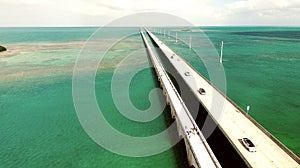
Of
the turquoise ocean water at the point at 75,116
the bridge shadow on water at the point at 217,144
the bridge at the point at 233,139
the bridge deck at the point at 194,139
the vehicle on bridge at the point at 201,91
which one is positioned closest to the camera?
the bridge at the point at 233,139

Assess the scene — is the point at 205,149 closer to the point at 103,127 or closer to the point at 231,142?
the point at 231,142

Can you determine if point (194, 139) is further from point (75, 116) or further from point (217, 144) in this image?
point (75, 116)

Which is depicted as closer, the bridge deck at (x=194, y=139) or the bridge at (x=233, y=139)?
the bridge at (x=233, y=139)

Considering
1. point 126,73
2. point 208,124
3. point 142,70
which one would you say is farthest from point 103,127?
point 142,70

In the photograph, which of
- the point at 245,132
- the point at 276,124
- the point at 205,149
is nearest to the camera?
the point at 205,149

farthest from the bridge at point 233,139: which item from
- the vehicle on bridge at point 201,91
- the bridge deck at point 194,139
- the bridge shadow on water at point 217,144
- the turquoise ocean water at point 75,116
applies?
the turquoise ocean water at point 75,116

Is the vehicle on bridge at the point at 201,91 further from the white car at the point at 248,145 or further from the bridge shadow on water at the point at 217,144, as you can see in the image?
the white car at the point at 248,145

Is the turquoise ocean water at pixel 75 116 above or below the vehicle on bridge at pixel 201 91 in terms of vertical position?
below

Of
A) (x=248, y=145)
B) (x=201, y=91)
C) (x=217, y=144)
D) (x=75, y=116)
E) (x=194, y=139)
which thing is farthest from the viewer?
(x=201, y=91)

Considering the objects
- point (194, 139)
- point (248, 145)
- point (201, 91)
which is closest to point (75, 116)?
point (194, 139)
